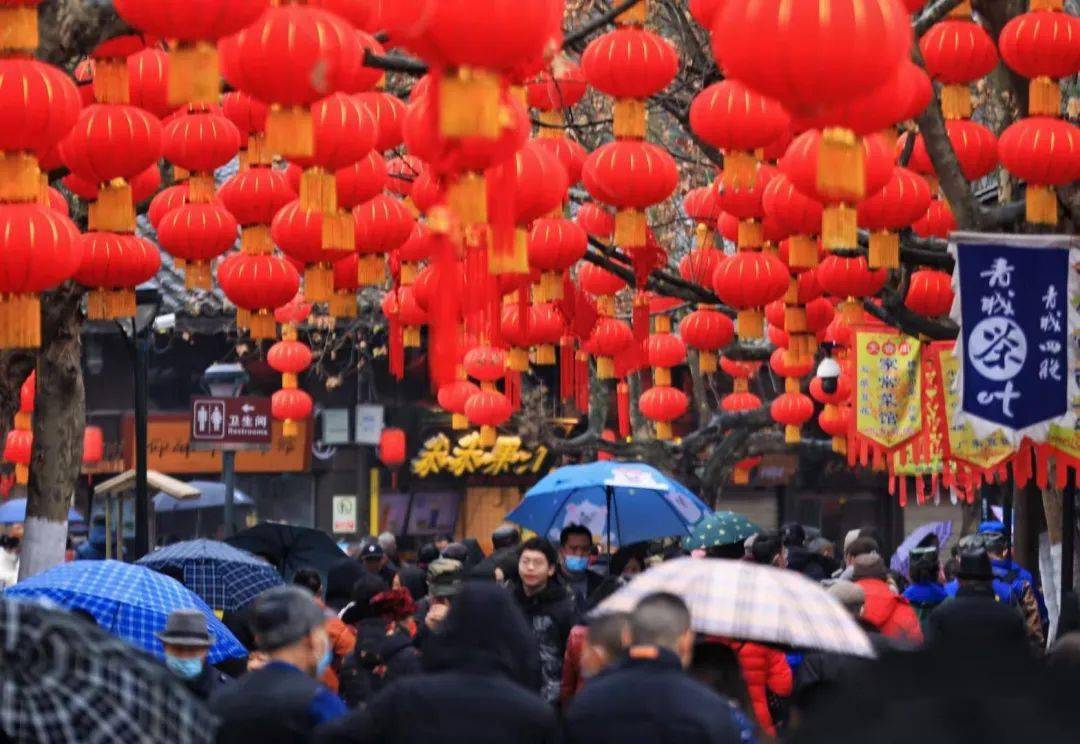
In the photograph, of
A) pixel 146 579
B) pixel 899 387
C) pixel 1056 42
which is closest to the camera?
pixel 146 579

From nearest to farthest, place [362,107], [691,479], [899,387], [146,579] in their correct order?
[146,579], [362,107], [899,387], [691,479]

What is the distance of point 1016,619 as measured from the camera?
20.4 feet

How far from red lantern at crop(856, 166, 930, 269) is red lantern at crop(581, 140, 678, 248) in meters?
1.16

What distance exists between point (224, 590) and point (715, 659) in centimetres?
650

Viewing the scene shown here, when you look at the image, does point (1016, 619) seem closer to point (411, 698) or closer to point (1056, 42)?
point (411, 698)

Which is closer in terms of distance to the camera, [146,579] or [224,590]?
[146,579]

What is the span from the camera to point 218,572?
44.3ft

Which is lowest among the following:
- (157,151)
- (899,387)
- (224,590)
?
(224,590)

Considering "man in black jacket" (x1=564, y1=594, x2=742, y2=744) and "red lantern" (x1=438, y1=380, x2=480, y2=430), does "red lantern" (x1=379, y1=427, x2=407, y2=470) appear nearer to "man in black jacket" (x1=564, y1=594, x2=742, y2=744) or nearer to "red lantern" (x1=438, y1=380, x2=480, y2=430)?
"red lantern" (x1=438, y1=380, x2=480, y2=430)

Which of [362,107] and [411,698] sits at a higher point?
→ [362,107]

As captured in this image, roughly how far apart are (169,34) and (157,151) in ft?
9.35

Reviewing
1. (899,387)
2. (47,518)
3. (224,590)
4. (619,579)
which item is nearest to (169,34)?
(619,579)

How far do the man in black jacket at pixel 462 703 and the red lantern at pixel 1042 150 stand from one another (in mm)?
6417

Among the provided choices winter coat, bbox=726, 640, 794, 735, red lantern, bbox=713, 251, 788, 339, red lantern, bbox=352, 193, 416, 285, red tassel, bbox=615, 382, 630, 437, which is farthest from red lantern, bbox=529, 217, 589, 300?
red tassel, bbox=615, 382, 630, 437
